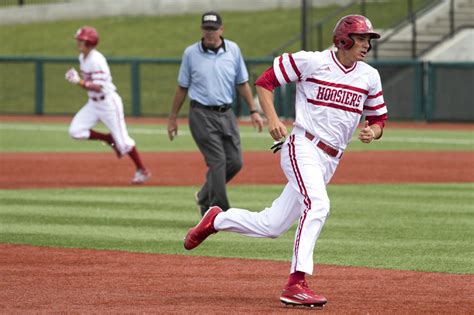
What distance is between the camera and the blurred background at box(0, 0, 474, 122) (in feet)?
106

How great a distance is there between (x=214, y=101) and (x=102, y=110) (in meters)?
4.91

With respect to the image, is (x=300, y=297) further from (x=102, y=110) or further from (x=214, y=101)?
(x=102, y=110)

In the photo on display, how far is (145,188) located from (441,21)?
21.4m

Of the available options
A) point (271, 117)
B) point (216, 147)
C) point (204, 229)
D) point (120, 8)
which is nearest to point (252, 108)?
point (216, 147)

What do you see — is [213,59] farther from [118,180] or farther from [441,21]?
[441,21]

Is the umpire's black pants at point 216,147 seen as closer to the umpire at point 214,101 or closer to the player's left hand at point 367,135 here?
the umpire at point 214,101

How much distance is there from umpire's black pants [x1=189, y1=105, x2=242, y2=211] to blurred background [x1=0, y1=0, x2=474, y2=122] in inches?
741

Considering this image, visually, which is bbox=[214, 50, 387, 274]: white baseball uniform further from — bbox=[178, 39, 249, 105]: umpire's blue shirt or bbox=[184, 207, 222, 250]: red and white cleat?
bbox=[178, 39, 249, 105]: umpire's blue shirt

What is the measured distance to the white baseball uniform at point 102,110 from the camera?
17.2m

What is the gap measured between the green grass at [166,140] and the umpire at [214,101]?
11.1 metres

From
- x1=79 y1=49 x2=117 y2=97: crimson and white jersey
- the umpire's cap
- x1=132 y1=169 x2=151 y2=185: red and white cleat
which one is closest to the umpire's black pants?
the umpire's cap

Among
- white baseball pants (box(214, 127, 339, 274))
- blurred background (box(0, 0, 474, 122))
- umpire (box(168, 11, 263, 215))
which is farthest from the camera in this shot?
blurred background (box(0, 0, 474, 122))

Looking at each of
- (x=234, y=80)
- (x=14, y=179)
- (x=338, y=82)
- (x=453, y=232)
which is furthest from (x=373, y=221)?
(x=14, y=179)

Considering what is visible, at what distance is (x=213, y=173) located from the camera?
12578mm
